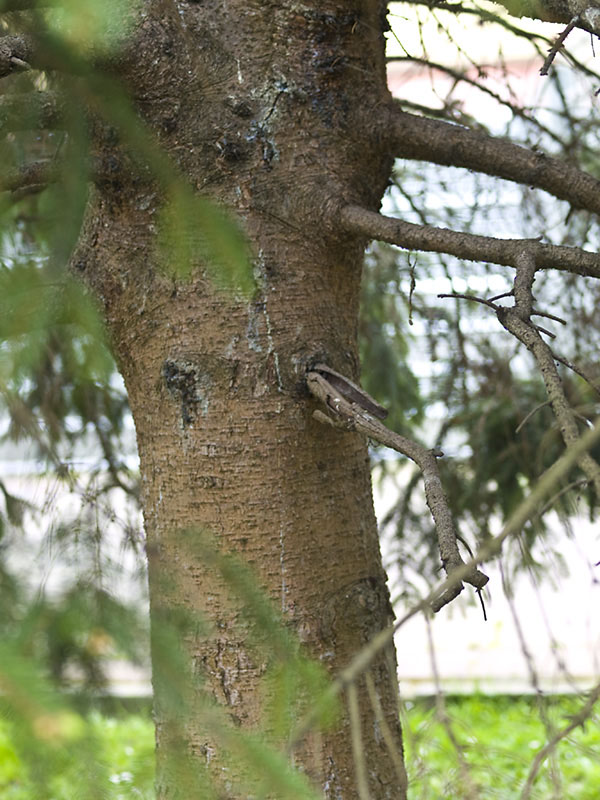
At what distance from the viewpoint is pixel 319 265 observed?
1.57 metres

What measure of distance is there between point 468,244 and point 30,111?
0.69m

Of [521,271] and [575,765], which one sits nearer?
[521,271]

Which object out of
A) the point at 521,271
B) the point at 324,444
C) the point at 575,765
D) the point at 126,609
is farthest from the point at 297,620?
the point at 575,765

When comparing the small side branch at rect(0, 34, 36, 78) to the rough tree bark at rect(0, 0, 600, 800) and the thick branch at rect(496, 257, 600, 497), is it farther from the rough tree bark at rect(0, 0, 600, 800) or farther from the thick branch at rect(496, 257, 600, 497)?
the thick branch at rect(496, 257, 600, 497)

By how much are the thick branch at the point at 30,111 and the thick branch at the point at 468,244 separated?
47 cm

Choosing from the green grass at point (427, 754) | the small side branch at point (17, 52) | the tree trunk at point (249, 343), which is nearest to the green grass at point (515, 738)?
the green grass at point (427, 754)

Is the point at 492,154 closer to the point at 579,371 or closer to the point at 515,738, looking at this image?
the point at 579,371

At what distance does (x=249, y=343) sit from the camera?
4.94 feet

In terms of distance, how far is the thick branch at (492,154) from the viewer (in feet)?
5.28

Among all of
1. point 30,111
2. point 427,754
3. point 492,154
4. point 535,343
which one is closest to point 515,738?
point 427,754

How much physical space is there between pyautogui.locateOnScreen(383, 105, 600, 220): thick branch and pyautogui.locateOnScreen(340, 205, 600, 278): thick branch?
208mm

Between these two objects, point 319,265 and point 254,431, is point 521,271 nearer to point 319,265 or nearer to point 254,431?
point 319,265

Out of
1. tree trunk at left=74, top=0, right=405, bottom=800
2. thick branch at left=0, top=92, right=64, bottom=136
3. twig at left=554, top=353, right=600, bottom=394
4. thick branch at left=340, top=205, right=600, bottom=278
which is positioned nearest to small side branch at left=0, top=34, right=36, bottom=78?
thick branch at left=0, top=92, right=64, bottom=136

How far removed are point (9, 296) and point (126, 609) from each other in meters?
0.38
